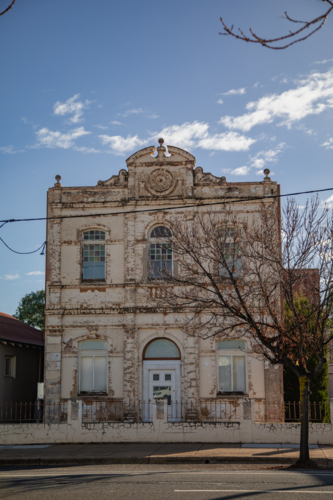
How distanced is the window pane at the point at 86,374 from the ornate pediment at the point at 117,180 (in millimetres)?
6418

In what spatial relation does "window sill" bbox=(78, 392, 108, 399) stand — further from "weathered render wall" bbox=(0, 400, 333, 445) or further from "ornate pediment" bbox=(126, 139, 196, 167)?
"ornate pediment" bbox=(126, 139, 196, 167)

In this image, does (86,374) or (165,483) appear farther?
(86,374)

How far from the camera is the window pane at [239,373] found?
1947 cm

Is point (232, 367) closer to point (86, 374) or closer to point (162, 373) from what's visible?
point (162, 373)

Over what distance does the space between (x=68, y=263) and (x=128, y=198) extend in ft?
10.7

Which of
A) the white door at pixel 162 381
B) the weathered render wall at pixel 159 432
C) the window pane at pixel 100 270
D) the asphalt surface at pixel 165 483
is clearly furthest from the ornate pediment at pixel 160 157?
the asphalt surface at pixel 165 483

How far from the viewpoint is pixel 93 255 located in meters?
20.6

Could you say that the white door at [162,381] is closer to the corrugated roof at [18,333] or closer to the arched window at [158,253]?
the arched window at [158,253]

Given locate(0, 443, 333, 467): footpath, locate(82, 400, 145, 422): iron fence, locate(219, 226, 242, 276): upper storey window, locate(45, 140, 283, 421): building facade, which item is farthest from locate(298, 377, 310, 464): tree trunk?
locate(82, 400, 145, 422): iron fence

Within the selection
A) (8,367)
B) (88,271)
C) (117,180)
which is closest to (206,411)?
(88,271)

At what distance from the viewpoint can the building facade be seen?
1944cm

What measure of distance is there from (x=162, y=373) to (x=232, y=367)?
8.18 ft

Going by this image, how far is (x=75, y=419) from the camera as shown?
16.5m

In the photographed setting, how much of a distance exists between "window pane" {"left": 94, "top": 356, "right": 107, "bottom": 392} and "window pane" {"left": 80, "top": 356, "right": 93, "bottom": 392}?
0.18 meters
